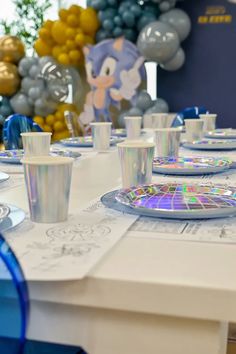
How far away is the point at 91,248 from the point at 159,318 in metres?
0.14

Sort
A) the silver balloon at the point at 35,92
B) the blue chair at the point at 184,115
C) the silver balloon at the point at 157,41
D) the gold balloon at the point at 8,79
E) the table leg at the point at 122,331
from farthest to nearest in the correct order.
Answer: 1. the gold balloon at the point at 8,79
2. the silver balloon at the point at 35,92
3. the silver balloon at the point at 157,41
4. the blue chair at the point at 184,115
5. the table leg at the point at 122,331

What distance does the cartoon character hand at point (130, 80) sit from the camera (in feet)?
15.1

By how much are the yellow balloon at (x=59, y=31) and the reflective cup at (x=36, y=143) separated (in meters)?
3.58

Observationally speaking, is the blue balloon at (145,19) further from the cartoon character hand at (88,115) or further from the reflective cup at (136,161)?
the reflective cup at (136,161)

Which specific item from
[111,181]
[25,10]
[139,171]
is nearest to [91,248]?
[139,171]

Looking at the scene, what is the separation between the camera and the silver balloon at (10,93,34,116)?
4965 millimetres

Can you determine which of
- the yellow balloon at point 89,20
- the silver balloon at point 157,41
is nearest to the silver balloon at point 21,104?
the yellow balloon at point 89,20

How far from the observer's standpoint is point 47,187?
0.78 meters

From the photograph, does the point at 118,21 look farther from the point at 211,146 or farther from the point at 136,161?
the point at 136,161

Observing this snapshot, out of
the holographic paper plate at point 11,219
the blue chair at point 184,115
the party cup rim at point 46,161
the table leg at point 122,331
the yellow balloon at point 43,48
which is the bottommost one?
the blue chair at point 184,115

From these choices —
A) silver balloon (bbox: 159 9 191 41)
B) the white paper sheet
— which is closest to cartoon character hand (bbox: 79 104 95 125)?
silver balloon (bbox: 159 9 191 41)

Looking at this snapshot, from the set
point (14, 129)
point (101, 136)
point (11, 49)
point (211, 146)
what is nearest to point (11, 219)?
point (101, 136)

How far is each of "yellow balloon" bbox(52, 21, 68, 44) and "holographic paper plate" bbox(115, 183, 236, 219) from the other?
402 cm

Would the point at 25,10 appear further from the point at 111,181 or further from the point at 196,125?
the point at 111,181
